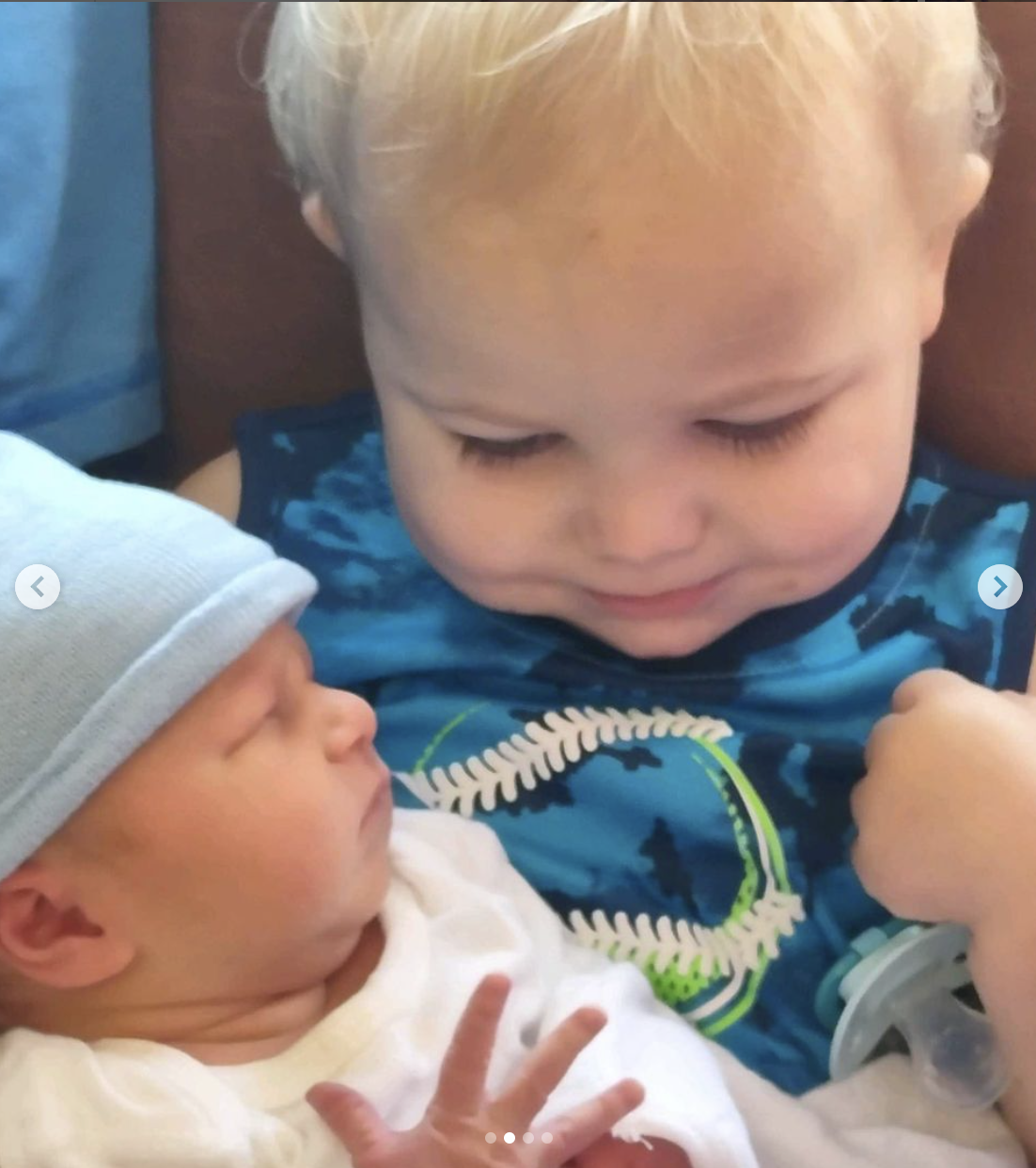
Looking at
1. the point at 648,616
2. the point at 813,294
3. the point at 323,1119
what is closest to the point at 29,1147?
the point at 323,1119

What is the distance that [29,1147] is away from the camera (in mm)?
525

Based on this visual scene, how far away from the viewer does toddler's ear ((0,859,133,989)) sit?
0.54 m

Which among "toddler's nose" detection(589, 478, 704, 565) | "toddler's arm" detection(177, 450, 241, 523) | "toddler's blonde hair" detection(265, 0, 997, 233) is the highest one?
"toddler's blonde hair" detection(265, 0, 997, 233)

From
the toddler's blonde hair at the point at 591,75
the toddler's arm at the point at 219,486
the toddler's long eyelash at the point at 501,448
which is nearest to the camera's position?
the toddler's blonde hair at the point at 591,75

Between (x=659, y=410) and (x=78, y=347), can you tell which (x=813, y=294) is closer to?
(x=659, y=410)

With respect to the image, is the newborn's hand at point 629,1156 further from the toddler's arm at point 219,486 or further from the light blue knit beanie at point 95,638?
the toddler's arm at point 219,486

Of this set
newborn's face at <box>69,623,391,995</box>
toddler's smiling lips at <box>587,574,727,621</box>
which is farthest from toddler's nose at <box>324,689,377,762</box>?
toddler's smiling lips at <box>587,574,727,621</box>

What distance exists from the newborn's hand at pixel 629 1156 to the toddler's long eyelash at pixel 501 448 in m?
0.26

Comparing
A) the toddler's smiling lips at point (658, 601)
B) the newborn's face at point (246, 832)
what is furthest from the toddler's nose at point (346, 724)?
the toddler's smiling lips at point (658, 601)

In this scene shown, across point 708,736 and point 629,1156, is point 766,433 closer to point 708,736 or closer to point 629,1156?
point 708,736

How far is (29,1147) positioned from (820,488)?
0.38m

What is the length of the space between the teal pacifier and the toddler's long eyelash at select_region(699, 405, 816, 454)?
22 cm

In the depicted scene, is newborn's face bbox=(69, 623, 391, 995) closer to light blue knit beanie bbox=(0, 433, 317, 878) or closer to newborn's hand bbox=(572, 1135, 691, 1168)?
light blue knit beanie bbox=(0, 433, 317, 878)

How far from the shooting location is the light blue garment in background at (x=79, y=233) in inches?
24.0
